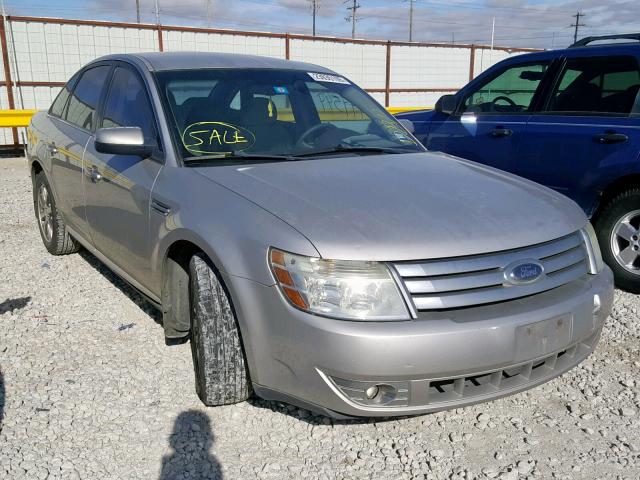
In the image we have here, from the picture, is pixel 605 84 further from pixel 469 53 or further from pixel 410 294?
pixel 469 53

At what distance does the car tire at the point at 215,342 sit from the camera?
256cm

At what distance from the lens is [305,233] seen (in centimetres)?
229

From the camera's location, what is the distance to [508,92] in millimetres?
5492

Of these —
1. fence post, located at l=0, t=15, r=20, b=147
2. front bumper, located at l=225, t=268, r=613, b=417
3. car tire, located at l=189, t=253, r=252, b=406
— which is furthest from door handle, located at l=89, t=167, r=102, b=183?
fence post, located at l=0, t=15, r=20, b=147

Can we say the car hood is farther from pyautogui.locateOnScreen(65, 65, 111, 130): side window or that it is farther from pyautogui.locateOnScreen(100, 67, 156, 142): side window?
pyautogui.locateOnScreen(65, 65, 111, 130): side window

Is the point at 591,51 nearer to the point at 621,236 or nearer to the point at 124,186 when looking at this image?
the point at 621,236

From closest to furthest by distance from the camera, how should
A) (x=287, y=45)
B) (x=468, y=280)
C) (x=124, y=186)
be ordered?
(x=468, y=280) → (x=124, y=186) → (x=287, y=45)

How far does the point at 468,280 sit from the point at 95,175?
8.10ft

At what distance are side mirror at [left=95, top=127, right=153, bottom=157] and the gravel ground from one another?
1153mm

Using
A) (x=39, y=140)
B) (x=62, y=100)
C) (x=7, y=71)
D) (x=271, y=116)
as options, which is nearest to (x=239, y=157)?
(x=271, y=116)

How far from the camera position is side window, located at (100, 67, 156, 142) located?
334 cm

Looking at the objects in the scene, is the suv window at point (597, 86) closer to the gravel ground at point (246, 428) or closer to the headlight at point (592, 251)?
the gravel ground at point (246, 428)

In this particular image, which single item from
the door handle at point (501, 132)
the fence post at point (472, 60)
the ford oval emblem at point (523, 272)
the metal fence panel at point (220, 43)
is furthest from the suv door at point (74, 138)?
the fence post at point (472, 60)

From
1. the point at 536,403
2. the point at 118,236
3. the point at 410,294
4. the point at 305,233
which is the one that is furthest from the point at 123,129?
the point at 536,403
